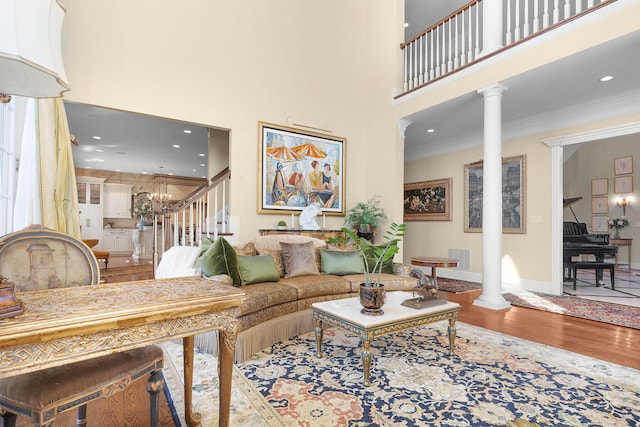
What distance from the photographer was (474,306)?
4.34 m

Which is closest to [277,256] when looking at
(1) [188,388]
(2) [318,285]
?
(2) [318,285]

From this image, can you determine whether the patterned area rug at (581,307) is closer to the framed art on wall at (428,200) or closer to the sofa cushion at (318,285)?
the framed art on wall at (428,200)

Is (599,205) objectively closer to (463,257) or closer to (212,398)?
(463,257)

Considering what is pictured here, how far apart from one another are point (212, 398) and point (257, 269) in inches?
53.6

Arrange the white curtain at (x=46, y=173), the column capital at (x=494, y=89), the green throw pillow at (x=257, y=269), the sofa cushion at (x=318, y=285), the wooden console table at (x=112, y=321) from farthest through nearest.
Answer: the column capital at (x=494, y=89) → the sofa cushion at (x=318, y=285) → the green throw pillow at (x=257, y=269) → the white curtain at (x=46, y=173) → the wooden console table at (x=112, y=321)

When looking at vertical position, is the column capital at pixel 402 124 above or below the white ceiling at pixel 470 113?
below

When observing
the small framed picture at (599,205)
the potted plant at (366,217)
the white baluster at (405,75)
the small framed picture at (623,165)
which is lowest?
the potted plant at (366,217)

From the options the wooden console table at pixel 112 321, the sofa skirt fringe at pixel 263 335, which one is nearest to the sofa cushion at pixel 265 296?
the sofa skirt fringe at pixel 263 335

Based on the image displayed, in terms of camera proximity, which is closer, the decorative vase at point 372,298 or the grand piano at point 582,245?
the decorative vase at point 372,298

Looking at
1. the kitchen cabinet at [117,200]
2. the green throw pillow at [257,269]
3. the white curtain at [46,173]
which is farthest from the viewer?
the kitchen cabinet at [117,200]

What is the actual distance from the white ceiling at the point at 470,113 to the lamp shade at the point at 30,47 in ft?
12.6

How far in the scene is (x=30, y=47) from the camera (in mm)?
1001

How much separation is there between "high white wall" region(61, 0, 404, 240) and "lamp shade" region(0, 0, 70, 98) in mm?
2887

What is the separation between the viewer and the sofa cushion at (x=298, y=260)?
366cm
